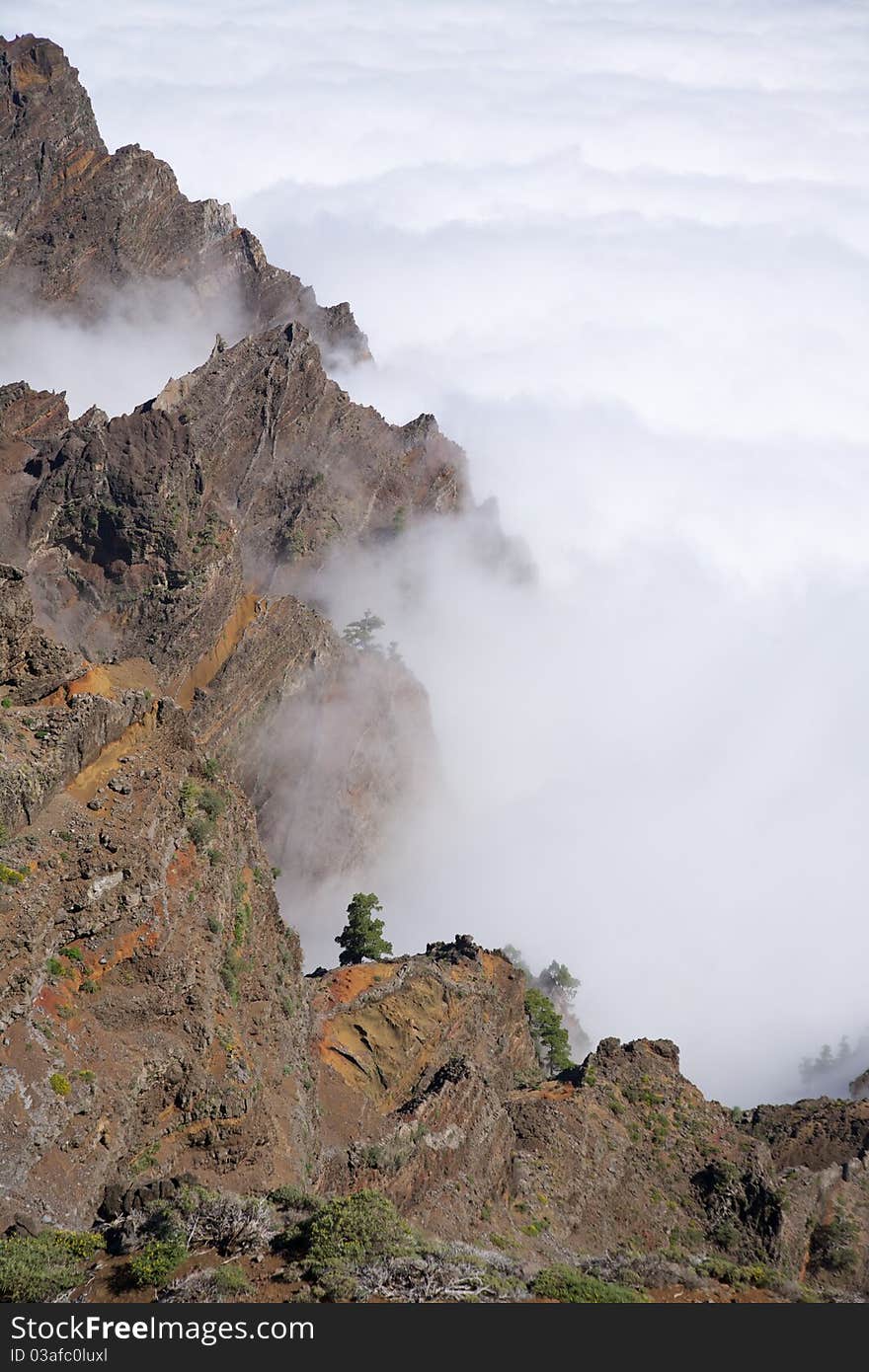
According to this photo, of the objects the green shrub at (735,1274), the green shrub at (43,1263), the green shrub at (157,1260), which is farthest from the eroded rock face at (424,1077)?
the green shrub at (43,1263)

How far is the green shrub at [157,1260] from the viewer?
28.6m

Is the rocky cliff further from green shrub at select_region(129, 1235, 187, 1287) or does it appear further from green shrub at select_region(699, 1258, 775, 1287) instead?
green shrub at select_region(129, 1235, 187, 1287)

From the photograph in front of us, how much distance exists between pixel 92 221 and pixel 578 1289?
6397 inches

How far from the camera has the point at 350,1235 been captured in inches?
1249

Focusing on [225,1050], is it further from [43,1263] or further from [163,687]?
[163,687]

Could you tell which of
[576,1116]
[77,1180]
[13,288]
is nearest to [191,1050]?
[77,1180]

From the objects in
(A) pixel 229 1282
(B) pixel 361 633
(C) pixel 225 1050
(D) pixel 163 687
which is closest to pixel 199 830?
(C) pixel 225 1050

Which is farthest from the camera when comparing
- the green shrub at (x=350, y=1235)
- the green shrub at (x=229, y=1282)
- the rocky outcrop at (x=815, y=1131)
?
the rocky outcrop at (x=815, y=1131)

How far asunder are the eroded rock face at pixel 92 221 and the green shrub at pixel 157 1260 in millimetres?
156143

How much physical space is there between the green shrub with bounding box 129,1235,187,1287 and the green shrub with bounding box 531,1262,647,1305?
1031 cm

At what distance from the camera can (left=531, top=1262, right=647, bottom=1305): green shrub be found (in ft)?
110

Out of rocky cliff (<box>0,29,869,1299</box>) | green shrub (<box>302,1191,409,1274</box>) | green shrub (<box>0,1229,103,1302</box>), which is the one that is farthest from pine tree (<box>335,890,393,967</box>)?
green shrub (<box>0,1229,103,1302</box>)

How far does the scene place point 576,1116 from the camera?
54.0 meters

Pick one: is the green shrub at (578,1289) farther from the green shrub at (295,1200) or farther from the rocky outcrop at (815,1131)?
the rocky outcrop at (815,1131)
